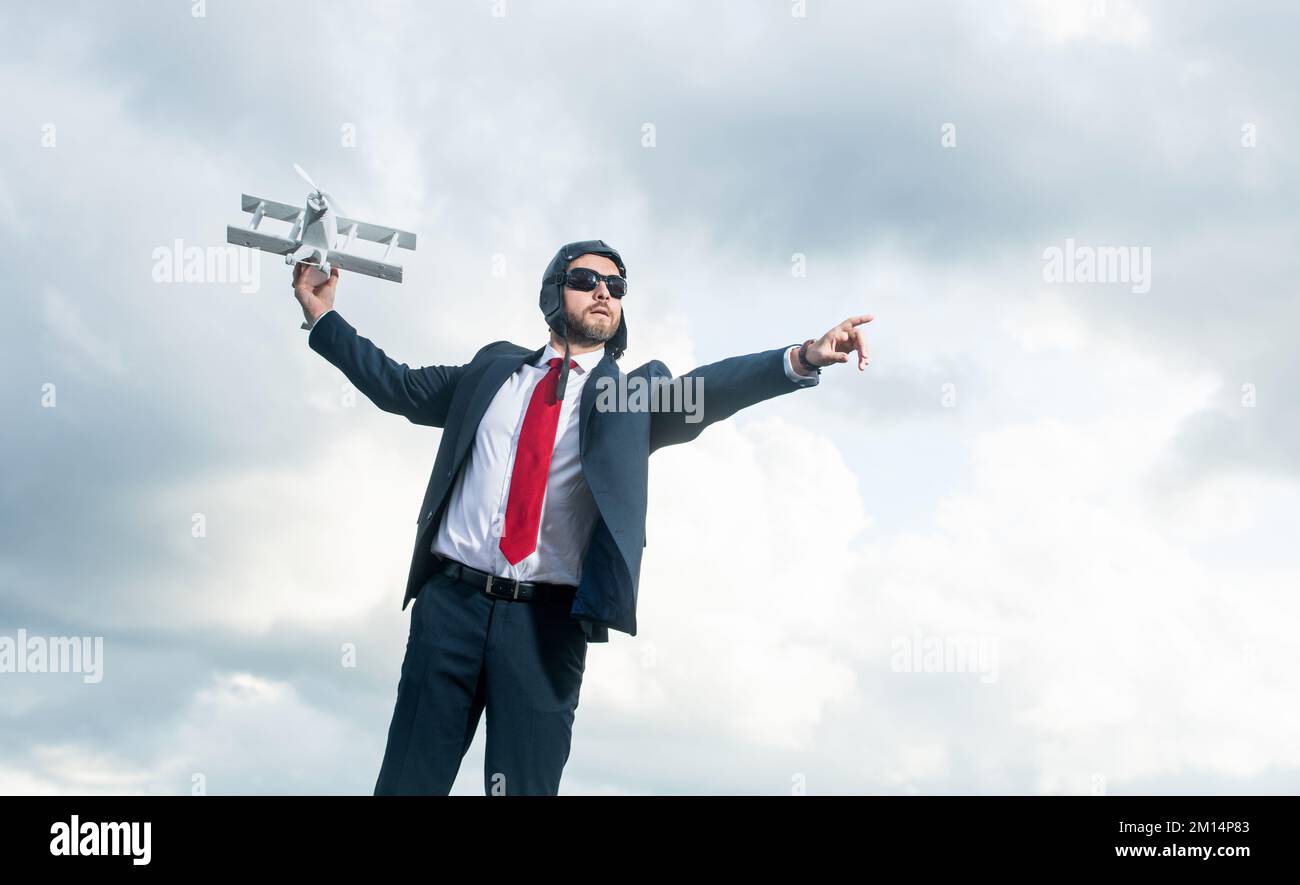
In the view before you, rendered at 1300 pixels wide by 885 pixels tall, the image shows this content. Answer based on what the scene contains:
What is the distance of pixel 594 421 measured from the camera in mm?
6293

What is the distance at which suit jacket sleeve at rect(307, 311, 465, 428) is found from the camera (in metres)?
6.95

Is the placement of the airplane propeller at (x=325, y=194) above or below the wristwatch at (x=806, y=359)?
above

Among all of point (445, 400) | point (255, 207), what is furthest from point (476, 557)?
point (255, 207)

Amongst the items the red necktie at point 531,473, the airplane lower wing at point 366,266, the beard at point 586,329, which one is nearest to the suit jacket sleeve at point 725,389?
the beard at point 586,329

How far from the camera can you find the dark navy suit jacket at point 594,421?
593 cm

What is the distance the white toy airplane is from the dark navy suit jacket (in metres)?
0.43

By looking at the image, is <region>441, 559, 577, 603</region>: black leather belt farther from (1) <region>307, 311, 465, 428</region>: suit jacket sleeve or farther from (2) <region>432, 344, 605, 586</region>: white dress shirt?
(1) <region>307, 311, 465, 428</region>: suit jacket sleeve

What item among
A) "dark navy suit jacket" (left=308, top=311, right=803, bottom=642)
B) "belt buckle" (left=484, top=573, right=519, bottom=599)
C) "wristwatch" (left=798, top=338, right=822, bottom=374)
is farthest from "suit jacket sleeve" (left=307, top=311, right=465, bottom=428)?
"wristwatch" (left=798, top=338, right=822, bottom=374)

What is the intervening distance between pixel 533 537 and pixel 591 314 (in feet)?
4.89

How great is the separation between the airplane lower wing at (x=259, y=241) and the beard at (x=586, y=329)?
1906 mm

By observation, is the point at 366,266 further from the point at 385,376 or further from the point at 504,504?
the point at 504,504

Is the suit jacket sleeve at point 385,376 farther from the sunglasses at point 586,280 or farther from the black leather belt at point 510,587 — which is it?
the black leather belt at point 510,587
